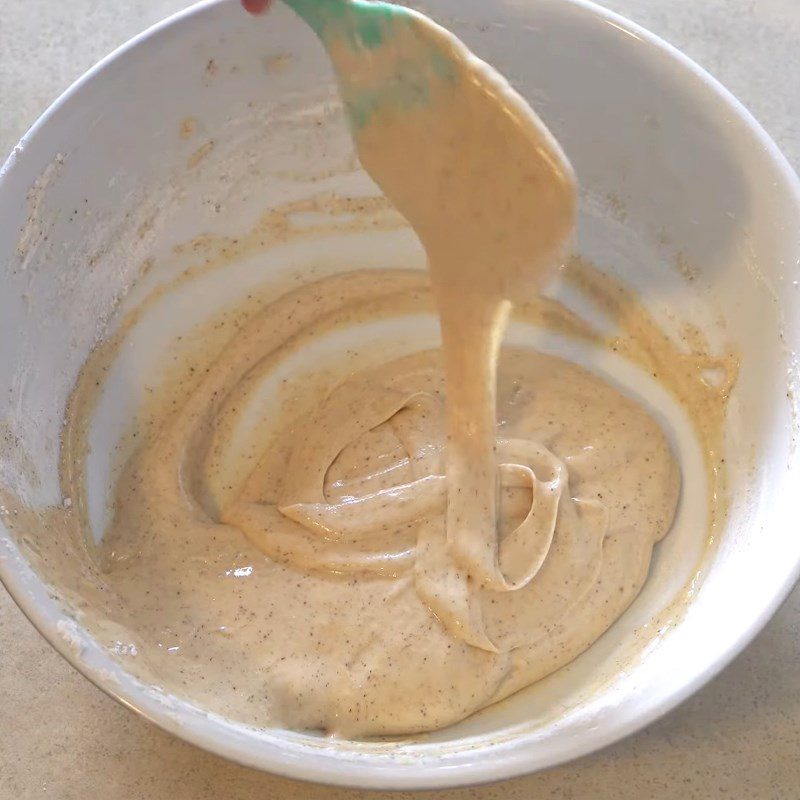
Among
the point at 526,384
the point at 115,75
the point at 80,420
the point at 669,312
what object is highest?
the point at 115,75

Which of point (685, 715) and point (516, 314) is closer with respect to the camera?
point (685, 715)

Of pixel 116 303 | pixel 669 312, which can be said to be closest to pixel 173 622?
pixel 116 303

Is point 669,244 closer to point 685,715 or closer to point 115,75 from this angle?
point 685,715

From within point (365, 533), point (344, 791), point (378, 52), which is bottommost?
point (344, 791)

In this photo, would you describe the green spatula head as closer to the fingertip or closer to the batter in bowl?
the batter in bowl

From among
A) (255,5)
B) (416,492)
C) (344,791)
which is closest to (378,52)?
(255,5)

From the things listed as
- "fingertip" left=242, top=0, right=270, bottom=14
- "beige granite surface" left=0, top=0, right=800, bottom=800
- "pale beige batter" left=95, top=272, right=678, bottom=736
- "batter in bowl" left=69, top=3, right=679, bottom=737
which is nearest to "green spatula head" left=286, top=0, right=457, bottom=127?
"batter in bowl" left=69, top=3, right=679, bottom=737

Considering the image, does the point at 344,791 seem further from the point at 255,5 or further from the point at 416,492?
the point at 255,5

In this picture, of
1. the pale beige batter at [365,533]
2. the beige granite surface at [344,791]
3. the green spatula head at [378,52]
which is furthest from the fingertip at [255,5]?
the beige granite surface at [344,791]
